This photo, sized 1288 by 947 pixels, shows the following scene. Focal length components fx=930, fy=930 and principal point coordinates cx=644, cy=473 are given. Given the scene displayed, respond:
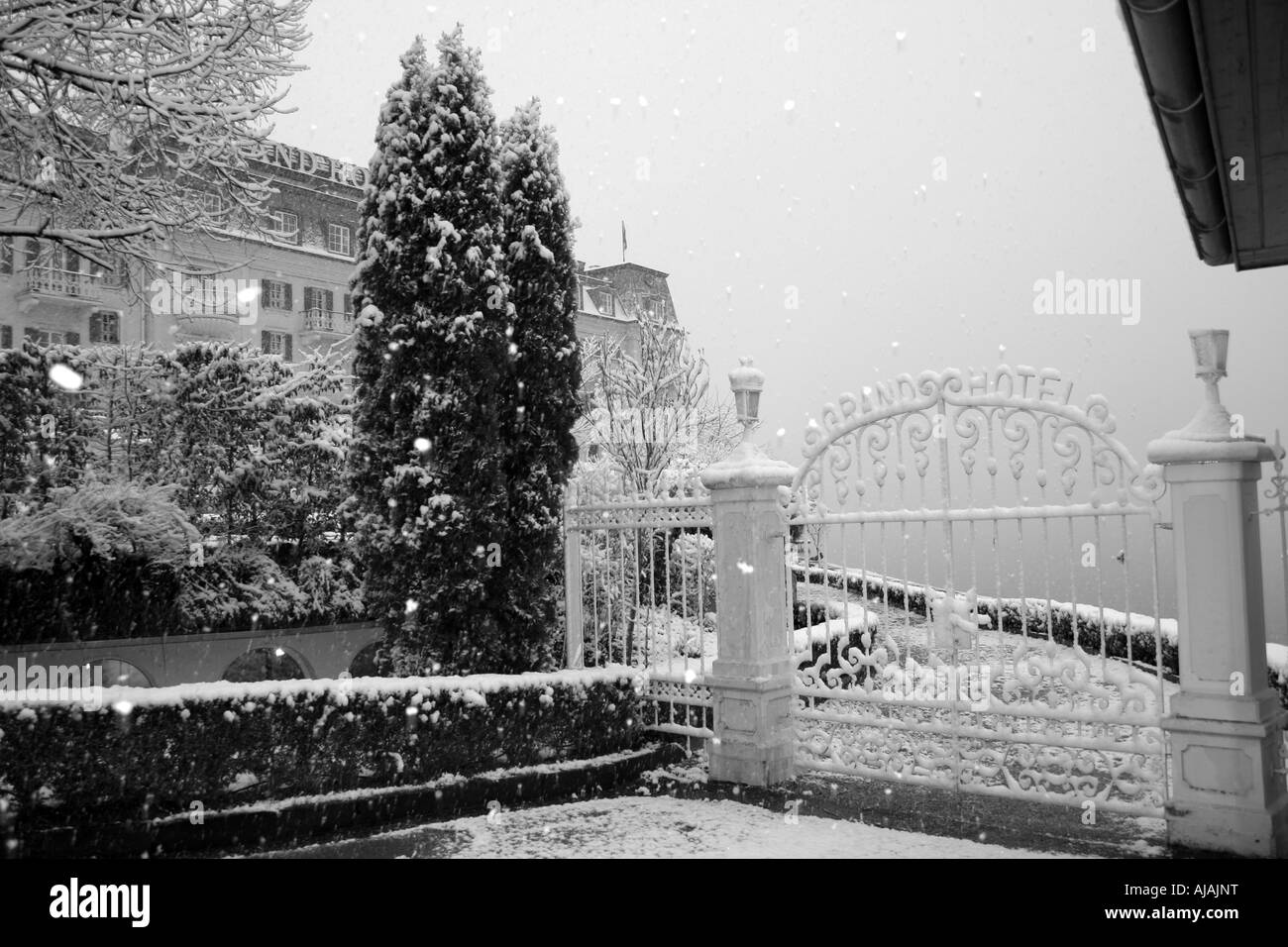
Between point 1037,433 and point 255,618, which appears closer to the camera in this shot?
point 1037,433

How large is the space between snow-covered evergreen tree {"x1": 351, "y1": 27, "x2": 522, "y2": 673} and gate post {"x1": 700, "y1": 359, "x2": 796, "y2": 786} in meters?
1.99

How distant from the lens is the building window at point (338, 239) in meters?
26.8

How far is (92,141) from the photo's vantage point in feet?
29.1

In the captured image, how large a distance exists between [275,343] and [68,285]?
515 centimetres

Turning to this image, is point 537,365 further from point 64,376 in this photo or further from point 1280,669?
point 64,376

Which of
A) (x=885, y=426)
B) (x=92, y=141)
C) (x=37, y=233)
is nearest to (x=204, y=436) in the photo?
(x=92, y=141)

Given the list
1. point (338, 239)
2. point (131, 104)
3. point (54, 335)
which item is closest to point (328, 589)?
point (131, 104)

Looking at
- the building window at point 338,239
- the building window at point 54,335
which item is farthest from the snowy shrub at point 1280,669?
the building window at point 338,239

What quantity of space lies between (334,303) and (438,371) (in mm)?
20355

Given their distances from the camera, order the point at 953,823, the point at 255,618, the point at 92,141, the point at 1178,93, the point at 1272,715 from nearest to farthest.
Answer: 1. the point at 1178,93
2. the point at 1272,715
3. the point at 953,823
4. the point at 92,141
5. the point at 255,618

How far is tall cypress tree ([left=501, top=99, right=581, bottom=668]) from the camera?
8438 millimetres

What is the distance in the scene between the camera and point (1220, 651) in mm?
5234

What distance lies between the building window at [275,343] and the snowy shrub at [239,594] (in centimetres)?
1307
